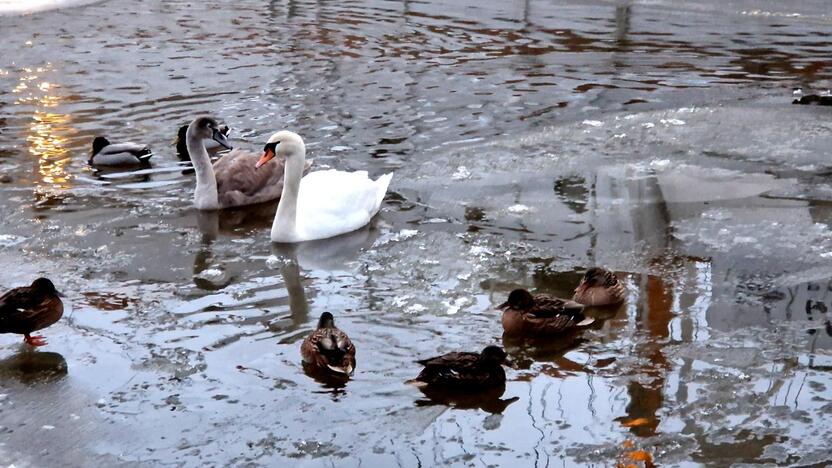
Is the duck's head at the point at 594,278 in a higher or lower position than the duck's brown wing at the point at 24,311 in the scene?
higher

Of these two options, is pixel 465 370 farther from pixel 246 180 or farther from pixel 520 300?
pixel 246 180

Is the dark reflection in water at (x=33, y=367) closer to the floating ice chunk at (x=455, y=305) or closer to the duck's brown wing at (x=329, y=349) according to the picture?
the duck's brown wing at (x=329, y=349)

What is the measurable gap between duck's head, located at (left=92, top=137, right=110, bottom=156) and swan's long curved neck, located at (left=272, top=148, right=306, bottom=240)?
2.86 m

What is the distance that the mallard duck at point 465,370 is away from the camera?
6.36 meters

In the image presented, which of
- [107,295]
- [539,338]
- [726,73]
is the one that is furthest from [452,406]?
[726,73]

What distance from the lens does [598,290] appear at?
24.5 feet

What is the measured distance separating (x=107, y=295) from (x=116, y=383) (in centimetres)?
150

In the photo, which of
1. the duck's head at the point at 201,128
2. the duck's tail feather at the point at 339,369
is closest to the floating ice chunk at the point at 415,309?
the duck's tail feather at the point at 339,369

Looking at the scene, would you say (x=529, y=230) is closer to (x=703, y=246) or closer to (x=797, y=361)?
(x=703, y=246)

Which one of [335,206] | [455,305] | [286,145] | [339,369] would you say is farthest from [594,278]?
[286,145]

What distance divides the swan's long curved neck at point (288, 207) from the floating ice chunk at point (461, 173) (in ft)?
5.82

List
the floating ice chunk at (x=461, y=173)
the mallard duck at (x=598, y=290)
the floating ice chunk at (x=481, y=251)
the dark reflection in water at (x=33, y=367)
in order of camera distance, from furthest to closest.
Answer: the floating ice chunk at (x=461, y=173) < the floating ice chunk at (x=481, y=251) < the mallard duck at (x=598, y=290) < the dark reflection in water at (x=33, y=367)

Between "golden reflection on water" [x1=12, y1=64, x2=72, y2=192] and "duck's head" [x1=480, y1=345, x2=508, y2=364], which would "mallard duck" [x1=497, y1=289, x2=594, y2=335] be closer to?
"duck's head" [x1=480, y1=345, x2=508, y2=364]

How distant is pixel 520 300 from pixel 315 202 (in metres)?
2.91
